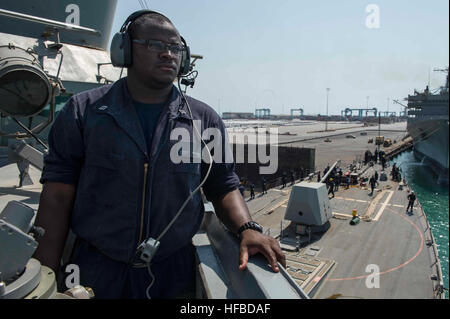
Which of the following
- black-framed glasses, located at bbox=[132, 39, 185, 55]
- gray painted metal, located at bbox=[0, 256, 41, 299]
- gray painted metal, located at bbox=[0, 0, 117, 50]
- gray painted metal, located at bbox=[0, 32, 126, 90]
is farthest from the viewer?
gray painted metal, located at bbox=[0, 0, 117, 50]

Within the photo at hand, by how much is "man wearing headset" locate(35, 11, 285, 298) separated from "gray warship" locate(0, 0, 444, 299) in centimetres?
27

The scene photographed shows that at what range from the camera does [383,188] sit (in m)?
26.4

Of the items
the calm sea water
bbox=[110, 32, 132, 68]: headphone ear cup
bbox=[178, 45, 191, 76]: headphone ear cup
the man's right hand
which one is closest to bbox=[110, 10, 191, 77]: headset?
bbox=[110, 32, 132, 68]: headphone ear cup

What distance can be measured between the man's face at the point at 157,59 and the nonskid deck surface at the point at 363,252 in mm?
7874

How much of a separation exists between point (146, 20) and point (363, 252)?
48.5 feet

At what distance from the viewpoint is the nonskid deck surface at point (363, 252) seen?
12.0 meters

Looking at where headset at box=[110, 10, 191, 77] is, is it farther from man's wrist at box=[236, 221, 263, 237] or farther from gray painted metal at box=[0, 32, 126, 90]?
gray painted metal at box=[0, 32, 126, 90]

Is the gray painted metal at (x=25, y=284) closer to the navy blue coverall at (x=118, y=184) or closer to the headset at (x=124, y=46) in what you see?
the navy blue coverall at (x=118, y=184)

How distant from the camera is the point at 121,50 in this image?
235cm

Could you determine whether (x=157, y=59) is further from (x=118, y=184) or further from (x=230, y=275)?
(x=230, y=275)

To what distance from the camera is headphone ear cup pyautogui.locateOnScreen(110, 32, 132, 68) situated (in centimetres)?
231

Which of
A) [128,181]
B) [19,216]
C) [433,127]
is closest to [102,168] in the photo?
[128,181]
